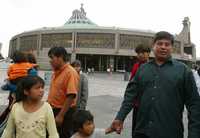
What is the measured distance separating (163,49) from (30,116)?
142cm

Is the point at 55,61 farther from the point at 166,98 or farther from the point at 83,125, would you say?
the point at 166,98

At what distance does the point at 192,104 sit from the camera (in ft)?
9.87

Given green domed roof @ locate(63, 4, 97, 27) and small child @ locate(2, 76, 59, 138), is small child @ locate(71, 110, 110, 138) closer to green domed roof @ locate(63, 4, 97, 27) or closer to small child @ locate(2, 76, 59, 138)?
small child @ locate(2, 76, 59, 138)

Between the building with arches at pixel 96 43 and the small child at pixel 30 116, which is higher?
the building with arches at pixel 96 43

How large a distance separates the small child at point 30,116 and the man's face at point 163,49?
118cm

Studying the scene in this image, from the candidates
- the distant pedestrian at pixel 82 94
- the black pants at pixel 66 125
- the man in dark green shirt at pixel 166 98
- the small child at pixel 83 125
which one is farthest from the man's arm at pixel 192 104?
the distant pedestrian at pixel 82 94

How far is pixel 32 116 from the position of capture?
3158 mm

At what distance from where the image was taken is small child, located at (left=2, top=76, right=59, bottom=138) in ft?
10.3

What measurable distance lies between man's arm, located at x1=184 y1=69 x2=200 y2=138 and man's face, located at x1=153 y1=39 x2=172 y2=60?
0.83 ft

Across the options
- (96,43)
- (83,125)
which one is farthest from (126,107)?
(96,43)

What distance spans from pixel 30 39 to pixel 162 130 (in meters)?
70.4

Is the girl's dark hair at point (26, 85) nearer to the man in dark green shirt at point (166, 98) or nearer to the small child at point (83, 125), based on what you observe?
the small child at point (83, 125)

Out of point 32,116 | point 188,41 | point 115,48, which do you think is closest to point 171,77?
point 32,116

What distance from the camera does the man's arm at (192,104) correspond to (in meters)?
2.88
